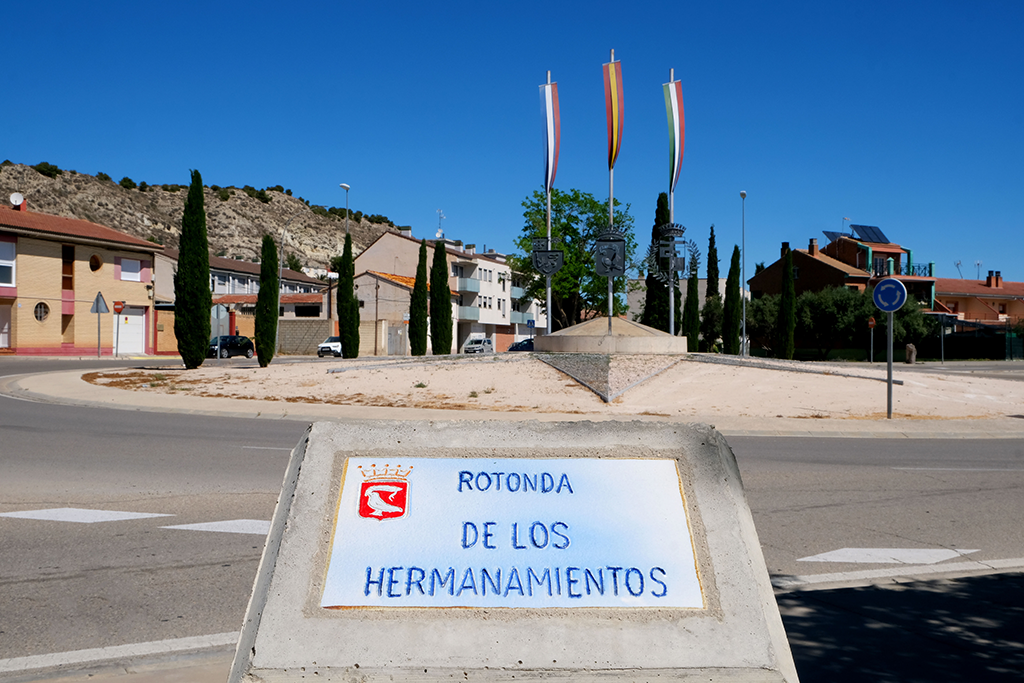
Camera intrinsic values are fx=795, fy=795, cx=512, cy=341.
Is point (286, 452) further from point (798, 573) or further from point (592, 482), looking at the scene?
point (592, 482)

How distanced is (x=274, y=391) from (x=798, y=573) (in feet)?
61.5

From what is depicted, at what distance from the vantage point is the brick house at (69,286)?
1676 inches

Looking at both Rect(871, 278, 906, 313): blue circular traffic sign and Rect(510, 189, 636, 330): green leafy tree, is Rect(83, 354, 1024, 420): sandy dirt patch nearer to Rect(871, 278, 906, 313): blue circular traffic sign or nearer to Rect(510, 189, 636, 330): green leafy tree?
Rect(871, 278, 906, 313): blue circular traffic sign

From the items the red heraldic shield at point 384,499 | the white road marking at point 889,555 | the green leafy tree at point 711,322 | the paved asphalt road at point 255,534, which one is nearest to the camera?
the red heraldic shield at point 384,499

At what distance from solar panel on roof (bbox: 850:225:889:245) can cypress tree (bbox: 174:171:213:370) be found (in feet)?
191

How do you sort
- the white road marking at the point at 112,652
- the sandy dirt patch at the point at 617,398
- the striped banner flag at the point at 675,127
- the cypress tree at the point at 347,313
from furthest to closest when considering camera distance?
the cypress tree at the point at 347,313 → the striped banner flag at the point at 675,127 → the sandy dirt patch at the point at 617,398 → the white road marking at the point at 112,652

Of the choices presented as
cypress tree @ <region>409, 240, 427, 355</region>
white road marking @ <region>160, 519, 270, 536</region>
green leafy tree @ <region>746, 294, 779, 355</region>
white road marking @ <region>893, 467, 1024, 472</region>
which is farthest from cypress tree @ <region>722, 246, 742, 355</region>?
white road marking @ <region>160, 519, 270, 536</region>

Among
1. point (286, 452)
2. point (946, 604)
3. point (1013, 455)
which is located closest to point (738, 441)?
point (1013, 455)

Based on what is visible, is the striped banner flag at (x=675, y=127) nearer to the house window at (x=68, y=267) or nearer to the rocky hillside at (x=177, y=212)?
the house window at (x=68, y=267)

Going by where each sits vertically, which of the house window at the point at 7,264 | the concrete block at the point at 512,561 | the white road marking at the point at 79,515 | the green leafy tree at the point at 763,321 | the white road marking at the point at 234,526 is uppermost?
the house window at the point at 7,264

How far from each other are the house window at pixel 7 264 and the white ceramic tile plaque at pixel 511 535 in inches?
1859

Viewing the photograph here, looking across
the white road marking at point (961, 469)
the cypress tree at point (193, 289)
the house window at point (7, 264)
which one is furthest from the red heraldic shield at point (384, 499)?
the house window at point (7, 264)

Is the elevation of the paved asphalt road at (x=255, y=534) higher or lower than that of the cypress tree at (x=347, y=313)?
lower

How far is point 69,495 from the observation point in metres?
7.84
